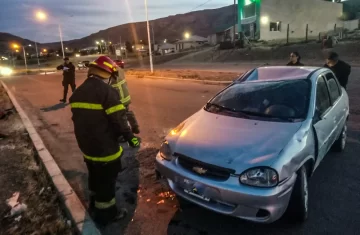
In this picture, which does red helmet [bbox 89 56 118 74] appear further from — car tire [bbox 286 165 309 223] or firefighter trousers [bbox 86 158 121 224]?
car tire [bbox 286 165 309 223]

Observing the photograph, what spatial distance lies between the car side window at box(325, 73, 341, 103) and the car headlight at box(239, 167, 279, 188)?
2.18m

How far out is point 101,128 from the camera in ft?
9.36

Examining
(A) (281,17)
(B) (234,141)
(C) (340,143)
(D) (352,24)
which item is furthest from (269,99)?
(D) (352,24)

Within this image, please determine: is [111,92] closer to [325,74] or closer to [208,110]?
[208,110]

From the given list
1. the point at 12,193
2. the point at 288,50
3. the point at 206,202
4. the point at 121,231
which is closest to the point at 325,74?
the point at 206,202

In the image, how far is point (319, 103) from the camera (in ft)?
12.1

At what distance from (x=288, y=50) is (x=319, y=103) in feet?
86.5

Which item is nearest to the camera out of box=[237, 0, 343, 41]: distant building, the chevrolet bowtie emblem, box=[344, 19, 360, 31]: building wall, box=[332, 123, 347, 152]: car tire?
the chevrolet bowtie emblem

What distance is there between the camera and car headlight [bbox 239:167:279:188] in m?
2.60


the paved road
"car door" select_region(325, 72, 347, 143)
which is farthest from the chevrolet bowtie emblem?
"car door" select_region(325, 72, 347, 143)

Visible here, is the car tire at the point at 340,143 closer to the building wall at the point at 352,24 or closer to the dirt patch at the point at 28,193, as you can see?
the dirt patch at the point at 28,193

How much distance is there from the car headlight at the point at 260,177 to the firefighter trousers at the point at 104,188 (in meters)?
1.32

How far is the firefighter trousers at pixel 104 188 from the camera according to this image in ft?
9.96

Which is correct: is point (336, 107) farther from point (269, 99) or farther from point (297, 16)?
point (297, 16)
